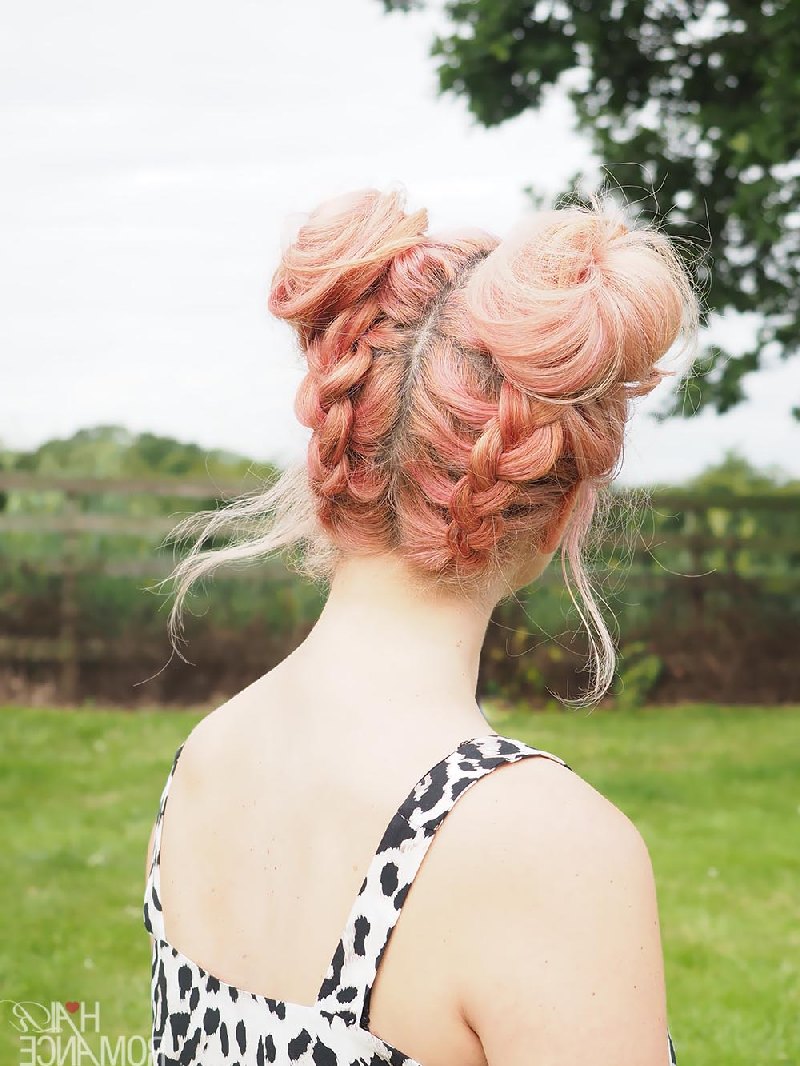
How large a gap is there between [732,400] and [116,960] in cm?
601

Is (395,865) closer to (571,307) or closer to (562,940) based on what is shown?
(562,940)

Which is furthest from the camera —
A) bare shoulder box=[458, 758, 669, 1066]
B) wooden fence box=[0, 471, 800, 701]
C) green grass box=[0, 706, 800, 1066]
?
wooden fence box=[0, 471, 800, 701]

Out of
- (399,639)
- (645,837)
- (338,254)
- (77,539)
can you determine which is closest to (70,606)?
(77,539)

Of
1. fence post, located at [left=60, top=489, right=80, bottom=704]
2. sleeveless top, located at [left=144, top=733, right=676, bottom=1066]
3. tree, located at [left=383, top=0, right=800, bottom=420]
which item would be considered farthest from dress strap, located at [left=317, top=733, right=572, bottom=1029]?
fence post, located at [left=60, top=489, right=80, bottom=704]

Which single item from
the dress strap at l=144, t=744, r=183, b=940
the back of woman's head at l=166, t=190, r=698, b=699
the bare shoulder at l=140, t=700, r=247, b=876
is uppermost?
the back of woman's head at l=166, t=190, r=698, b=699

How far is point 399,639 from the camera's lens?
146cm

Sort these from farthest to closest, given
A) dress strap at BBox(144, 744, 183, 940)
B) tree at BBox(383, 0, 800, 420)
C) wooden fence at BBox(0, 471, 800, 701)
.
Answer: wooden fence at BBox(0, 471, 800, 701) < tree at BBox(383, 0, 800, 420) < dress strap at BBox(144, 744, 183, 940)

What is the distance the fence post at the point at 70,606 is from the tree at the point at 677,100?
467 cm

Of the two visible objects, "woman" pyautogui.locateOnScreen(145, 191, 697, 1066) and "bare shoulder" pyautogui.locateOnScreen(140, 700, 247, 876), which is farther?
"bare shoulder" pyautogui.locateOnScreen(140, 700, 247, 876)

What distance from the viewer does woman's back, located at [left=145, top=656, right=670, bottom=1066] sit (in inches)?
47.4

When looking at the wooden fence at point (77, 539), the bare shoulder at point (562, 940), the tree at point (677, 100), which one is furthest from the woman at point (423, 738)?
the wooden fence at point (77, 539)

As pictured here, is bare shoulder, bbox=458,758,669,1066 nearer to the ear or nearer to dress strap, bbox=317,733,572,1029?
dress strap, bbox=317,733,572,1029

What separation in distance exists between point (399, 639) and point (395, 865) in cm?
30

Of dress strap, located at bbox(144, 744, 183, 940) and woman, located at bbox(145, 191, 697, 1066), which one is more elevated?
woman, located at bbox(145, 191, 697, 1066)
